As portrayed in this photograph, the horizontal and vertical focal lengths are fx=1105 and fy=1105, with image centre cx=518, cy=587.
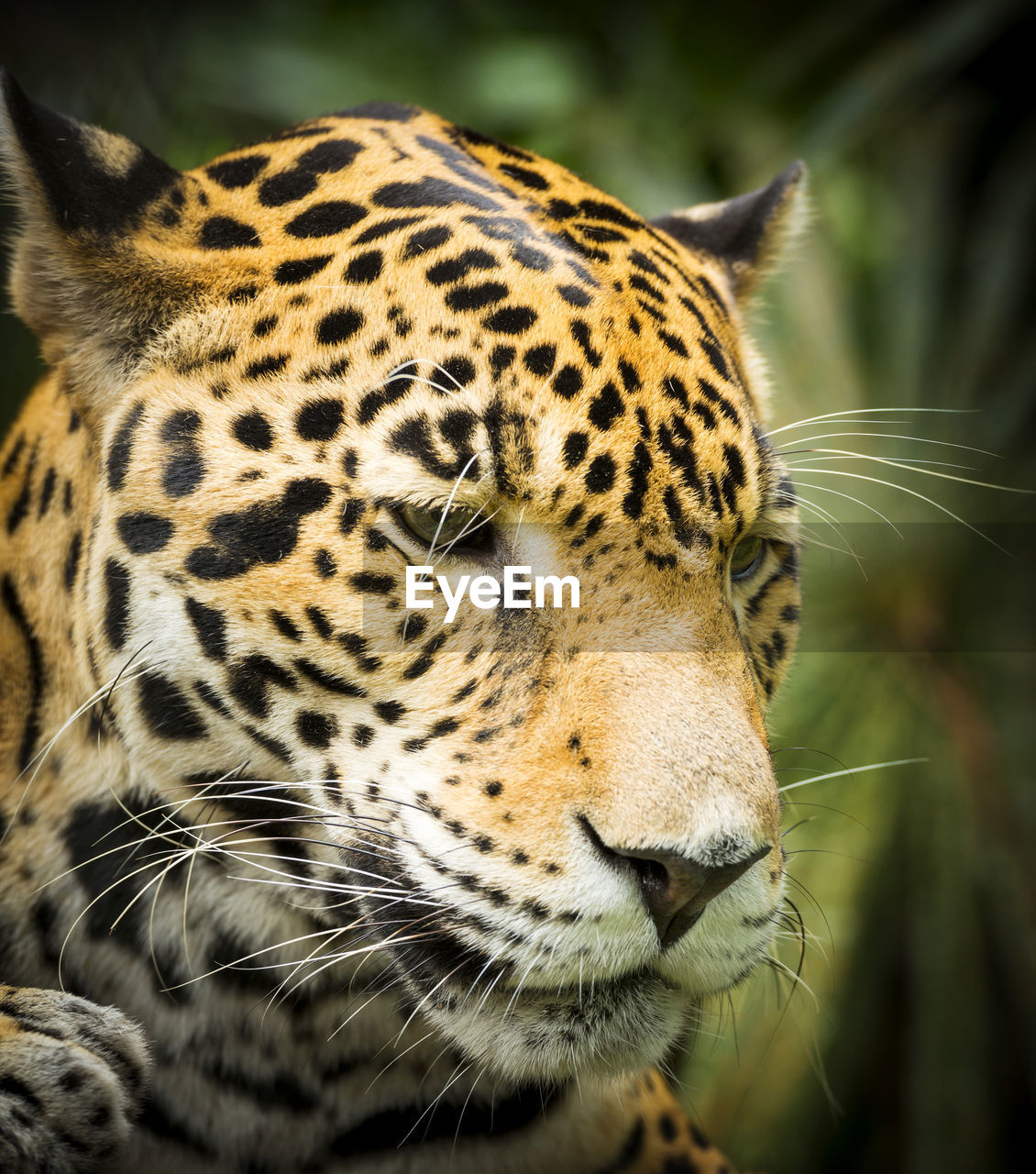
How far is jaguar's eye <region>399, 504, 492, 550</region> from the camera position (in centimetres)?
136

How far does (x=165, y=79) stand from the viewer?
10.0 ft

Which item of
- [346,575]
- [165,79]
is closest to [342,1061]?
[346,575]

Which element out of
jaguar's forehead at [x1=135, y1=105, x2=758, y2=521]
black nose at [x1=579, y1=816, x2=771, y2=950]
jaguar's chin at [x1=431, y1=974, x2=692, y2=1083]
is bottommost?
jaguar's chin at [x1=431, y1=974, x2=692, y2=1083]

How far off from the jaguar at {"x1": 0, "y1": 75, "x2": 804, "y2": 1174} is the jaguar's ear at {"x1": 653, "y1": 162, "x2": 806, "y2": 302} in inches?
20.2

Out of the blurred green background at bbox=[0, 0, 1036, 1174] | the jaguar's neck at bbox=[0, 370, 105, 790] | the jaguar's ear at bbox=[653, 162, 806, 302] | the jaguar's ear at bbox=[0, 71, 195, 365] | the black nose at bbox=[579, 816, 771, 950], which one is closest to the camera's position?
the black nose at bbox=[579, 816, 771, 950]

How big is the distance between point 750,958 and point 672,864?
266 millimetres

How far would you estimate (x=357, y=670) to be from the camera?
140 cm

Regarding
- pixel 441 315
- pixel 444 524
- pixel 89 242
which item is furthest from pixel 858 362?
pixel 89 242

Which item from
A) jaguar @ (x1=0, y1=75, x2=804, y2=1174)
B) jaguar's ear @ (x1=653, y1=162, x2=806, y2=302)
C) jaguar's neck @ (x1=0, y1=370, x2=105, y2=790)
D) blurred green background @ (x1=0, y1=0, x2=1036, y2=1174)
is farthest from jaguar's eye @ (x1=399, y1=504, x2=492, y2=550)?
blurred green background @ (x1=0, y1=0, x2=1036, y2=1174)

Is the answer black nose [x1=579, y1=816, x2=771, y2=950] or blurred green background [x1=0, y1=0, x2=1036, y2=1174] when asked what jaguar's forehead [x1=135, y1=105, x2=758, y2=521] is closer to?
black nose [x1=579, y1=816, x2=771, y2=950]

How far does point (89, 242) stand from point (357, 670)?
0.67 m

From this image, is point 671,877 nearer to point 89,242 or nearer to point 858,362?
point 89,242

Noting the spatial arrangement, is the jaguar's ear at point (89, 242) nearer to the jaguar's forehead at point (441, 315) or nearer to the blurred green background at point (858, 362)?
the jaguar's forehead at point (441, 315)

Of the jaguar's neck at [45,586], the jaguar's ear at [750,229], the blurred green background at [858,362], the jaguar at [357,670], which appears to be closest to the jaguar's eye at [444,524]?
the jaguar at [357,670]
